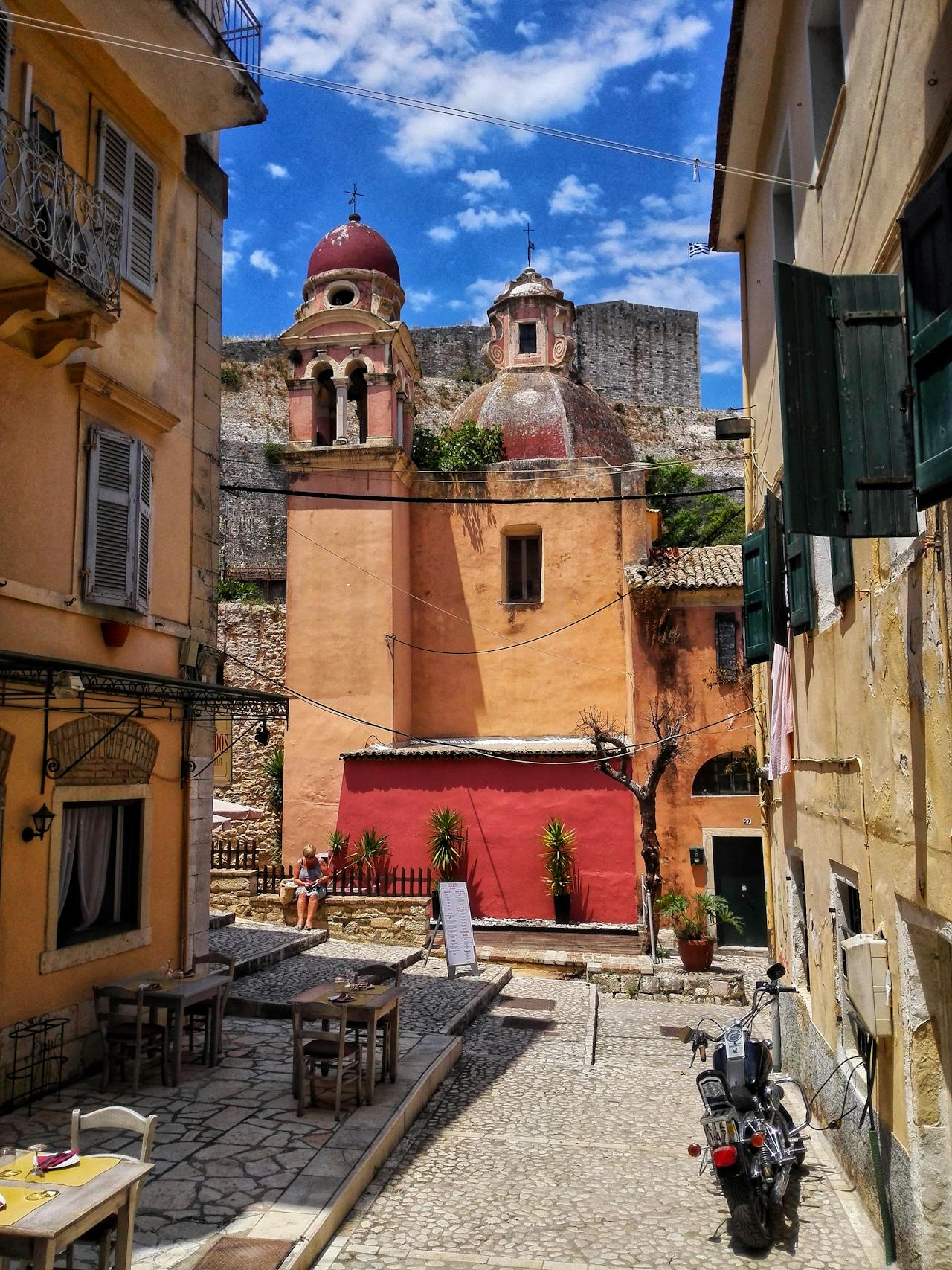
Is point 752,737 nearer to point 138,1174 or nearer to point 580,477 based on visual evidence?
point 580,477

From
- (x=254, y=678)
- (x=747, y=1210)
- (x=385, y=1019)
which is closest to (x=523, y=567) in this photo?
(x=254, y=678)

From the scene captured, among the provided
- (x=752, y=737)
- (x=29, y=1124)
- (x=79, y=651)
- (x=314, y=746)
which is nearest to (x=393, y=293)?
(x=314, y=746)

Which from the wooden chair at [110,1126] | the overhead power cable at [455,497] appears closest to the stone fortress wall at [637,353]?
the overhead power cable at [455,497]

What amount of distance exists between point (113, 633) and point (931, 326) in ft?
24.4

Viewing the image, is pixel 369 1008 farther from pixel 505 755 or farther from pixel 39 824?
pixel 505 755

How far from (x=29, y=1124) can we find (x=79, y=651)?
3.72 metres

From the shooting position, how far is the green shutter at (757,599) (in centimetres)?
942

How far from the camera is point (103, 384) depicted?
9117 mm

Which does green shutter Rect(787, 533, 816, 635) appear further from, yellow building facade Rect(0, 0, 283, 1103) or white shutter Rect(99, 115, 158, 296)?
white shutter Rect(99, 115, 158, 296)

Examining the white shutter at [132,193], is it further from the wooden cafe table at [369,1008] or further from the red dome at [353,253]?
the red dome at [353,253]

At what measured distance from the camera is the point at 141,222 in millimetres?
10039

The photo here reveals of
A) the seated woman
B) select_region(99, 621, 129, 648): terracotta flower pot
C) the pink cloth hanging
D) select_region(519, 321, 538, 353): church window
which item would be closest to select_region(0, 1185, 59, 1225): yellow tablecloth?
select_region(99, 621, 129, 648): terracotta flower pot

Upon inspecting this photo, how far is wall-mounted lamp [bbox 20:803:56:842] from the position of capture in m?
8.04

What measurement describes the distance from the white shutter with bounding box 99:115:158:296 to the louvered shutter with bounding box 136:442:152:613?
175cm
